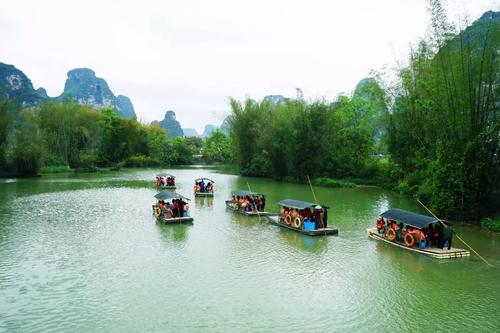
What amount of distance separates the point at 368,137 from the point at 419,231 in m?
29.8

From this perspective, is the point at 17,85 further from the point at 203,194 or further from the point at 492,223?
the point at 492,223

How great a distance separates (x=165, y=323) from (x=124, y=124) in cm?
6431

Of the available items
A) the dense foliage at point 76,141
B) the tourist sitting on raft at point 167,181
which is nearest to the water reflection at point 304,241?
the tourist sitting on raft at point 167,181

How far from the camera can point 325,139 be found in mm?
40812

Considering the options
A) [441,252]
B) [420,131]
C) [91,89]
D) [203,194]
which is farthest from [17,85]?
[441,252]

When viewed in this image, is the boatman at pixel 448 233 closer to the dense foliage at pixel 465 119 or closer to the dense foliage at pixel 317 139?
the dense foliage at pixel 465 119

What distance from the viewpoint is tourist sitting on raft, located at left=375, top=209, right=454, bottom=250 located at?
50.6 feet

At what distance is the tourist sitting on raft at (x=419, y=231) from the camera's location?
15.4 metres

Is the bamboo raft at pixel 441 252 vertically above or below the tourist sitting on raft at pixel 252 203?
below

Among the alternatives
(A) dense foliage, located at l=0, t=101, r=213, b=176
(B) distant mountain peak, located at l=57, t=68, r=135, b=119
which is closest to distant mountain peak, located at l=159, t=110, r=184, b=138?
(B) distant mountain peak, located at l=57, t=68, r=135, b=119

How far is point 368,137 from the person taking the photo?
145 feet

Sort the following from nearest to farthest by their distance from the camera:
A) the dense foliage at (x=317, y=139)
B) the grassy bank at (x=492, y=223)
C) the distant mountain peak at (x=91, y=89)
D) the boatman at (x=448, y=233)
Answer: the boatman at (x=448, y=233) → the grassy bank at (x=492, y=223) → the dense foliage at (x=317, y=139) → the distant mountain peak at (x=91, y=89)

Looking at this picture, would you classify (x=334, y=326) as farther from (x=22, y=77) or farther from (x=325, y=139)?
(x=22, y=77)

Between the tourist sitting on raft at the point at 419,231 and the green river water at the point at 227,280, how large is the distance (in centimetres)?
69
